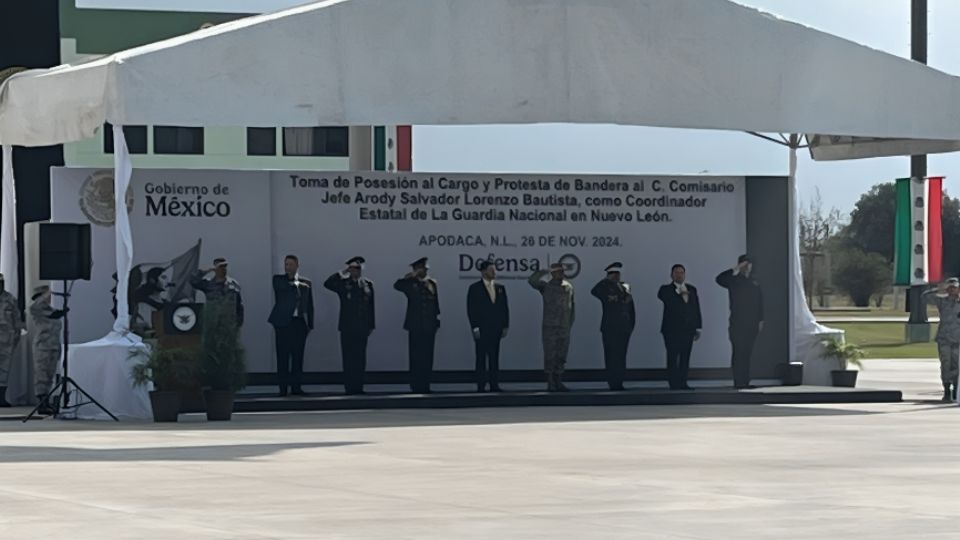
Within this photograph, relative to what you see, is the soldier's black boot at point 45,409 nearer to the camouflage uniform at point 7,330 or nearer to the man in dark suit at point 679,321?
the camouflage uniform at point 7,330

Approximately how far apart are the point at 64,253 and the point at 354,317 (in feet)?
13.9

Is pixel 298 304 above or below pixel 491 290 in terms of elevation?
below

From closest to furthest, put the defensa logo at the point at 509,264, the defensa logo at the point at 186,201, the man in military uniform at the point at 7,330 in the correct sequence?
the man in military uniform at the point at 7,330
the defensa logo at the point at 186,201
the defensa logo at the point at 509,264

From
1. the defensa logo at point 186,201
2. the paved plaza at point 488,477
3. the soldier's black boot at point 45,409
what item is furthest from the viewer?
the defensa logo at point 186,201

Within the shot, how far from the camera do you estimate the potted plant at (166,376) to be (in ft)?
72.1

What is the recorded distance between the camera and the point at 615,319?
87.0 feet

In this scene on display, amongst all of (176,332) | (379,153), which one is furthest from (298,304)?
(379,153)

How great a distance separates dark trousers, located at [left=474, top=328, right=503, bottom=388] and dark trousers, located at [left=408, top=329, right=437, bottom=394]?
22.8 inches

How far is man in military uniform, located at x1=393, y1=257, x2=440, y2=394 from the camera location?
25672mm

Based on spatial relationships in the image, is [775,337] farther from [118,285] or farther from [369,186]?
[118,285]

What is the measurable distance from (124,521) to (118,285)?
36.3ft

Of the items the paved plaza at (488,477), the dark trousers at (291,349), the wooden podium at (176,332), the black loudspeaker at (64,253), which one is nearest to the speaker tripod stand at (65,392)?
the black loudspeaker at (64,253)

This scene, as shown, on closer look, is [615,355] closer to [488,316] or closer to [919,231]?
[488,316]

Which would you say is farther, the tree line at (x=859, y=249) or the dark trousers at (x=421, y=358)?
the tree line at (x=859, y=249)
